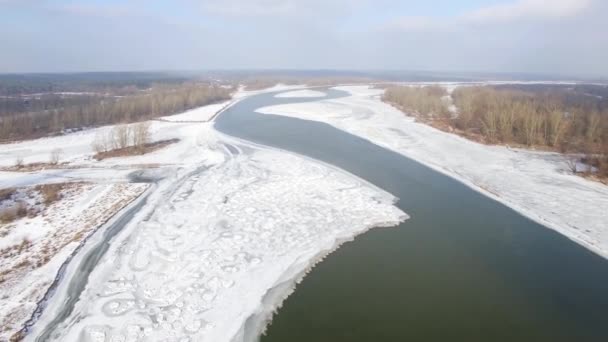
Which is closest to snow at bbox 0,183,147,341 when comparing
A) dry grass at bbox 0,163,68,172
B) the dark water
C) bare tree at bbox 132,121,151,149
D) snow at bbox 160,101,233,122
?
dry grass at bbox 0,163,68,172

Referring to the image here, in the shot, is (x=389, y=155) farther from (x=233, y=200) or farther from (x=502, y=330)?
(x=502, y=330)

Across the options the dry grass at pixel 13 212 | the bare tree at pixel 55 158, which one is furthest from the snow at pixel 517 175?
the bare tree at pixel 55 158

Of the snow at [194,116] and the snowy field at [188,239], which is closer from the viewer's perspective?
the snowy field at [188,239]

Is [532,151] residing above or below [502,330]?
above

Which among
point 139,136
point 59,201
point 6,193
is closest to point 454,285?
point 59,201

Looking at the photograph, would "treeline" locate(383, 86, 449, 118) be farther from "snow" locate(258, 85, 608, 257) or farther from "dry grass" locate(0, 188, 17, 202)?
"dry grass" locate(0, 188, 17, 202)

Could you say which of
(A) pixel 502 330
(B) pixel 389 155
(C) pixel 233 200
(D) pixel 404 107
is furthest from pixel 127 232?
(D) pixel 404 107

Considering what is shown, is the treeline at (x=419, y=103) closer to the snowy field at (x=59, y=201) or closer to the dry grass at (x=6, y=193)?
the snowy field at (x=59, y=201)
